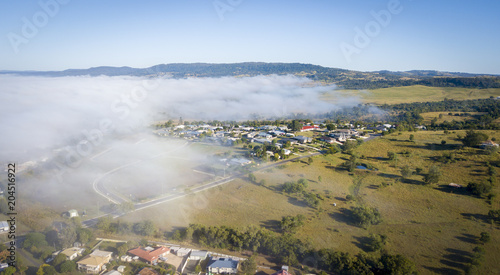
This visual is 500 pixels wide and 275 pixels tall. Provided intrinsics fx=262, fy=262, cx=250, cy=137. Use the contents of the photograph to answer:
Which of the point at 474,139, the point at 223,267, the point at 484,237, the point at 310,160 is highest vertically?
the point at 474,139

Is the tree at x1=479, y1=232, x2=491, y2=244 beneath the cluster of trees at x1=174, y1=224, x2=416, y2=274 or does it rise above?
above

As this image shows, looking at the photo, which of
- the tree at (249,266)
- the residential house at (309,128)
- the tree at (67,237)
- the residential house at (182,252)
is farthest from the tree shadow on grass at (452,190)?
the tree at (67,237)

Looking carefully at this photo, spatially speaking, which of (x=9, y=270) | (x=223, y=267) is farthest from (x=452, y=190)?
(x=9, y=270)

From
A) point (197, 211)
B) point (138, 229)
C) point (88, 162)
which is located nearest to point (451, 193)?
point (197, 211)

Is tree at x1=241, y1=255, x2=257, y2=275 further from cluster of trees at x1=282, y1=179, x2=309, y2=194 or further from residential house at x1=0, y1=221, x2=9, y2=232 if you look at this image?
residential house at x1=0, y1=221, x2=9, y2=232

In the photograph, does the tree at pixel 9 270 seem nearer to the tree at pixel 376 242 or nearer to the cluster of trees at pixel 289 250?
the cluster of trees at pixel 289 250

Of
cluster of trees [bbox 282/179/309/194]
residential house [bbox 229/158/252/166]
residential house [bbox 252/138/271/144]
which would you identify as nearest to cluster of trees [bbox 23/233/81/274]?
cluster of trees [bbox 282/179/309/194]

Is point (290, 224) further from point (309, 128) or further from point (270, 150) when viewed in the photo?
→ point (309, 128)
